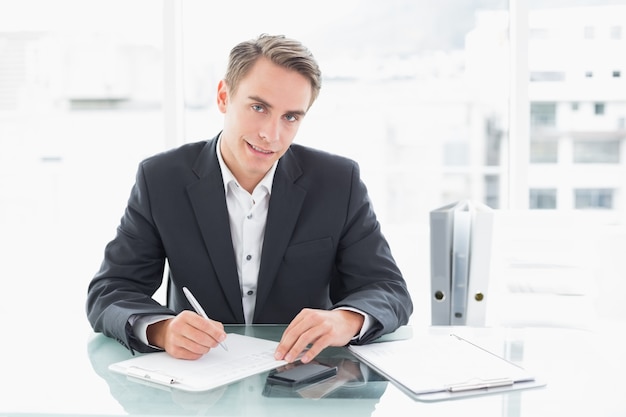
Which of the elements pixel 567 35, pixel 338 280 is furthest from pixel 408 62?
pixel 338 280

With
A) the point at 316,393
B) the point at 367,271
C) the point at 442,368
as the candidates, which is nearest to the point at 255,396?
the point at 316,393

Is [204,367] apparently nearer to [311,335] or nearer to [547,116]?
[311,335]

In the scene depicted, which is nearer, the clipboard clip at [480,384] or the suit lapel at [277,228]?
the clipboard clip at [480,384]

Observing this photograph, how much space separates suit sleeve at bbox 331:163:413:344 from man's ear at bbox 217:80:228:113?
38cm

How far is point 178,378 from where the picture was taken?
3.50 ft

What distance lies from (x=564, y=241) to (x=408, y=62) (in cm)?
379

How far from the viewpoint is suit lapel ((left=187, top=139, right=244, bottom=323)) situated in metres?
1.61

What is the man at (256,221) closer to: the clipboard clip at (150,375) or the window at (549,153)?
the clipboard clip at (150,375)

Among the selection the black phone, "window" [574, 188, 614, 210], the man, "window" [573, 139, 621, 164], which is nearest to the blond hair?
the man

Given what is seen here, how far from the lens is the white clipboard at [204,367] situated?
3.46ft

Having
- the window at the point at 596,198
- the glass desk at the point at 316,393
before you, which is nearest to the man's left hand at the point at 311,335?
the glass desk at the point at 316,393

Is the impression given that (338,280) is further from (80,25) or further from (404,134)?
(404,134)

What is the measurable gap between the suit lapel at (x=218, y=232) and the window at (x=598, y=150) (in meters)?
4.13

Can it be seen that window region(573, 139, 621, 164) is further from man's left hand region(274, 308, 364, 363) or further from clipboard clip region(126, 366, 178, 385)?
clipboard clip region(126, 366, 178, 385)
